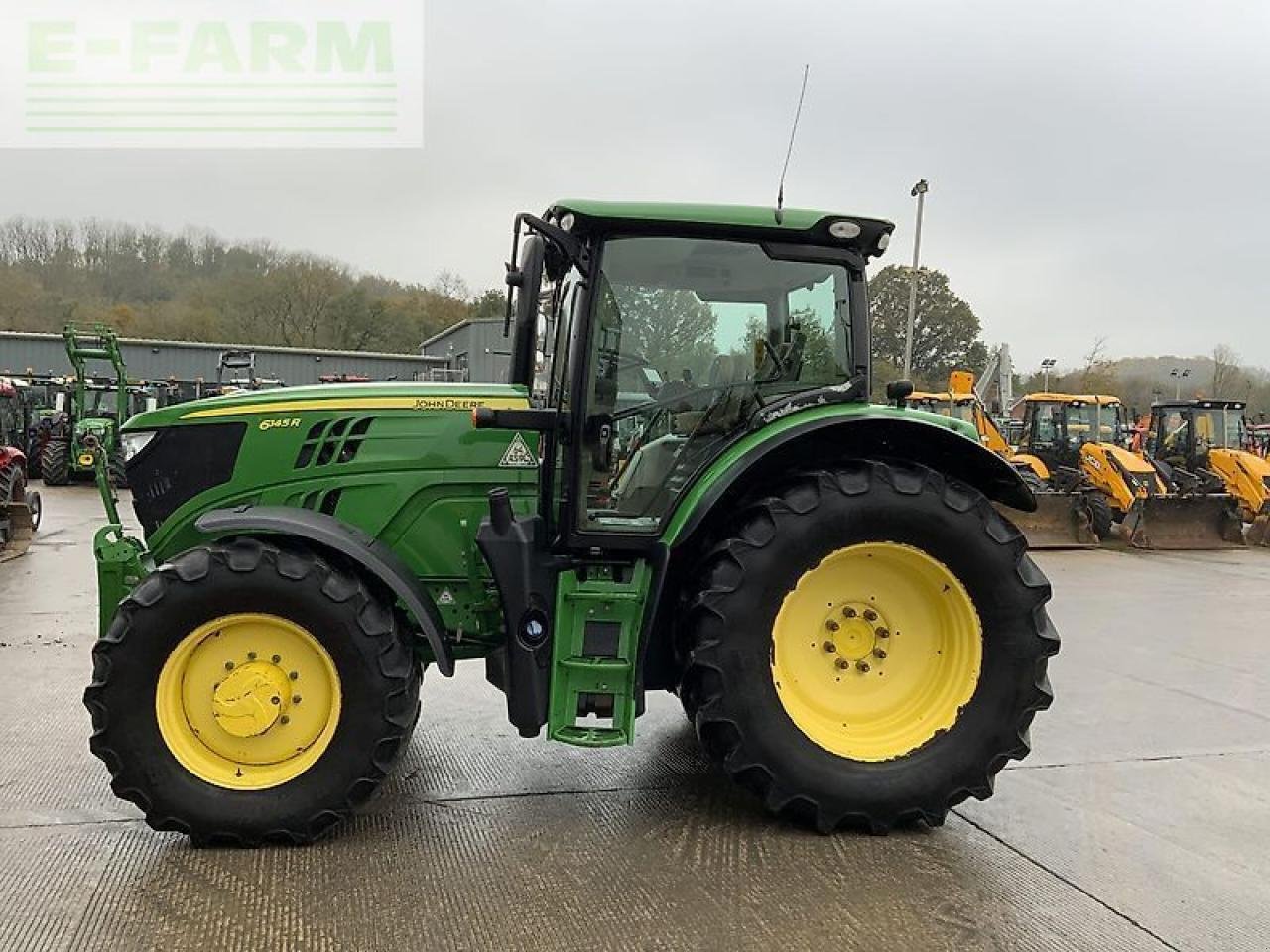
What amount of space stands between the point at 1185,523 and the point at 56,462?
20.2m

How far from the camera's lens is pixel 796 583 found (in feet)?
11.5

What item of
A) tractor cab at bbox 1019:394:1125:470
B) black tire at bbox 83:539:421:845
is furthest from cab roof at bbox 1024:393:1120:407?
black tire at bbox 83:539:421:845

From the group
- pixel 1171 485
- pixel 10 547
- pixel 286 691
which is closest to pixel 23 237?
pixel 10 547

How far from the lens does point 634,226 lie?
11.5 ft

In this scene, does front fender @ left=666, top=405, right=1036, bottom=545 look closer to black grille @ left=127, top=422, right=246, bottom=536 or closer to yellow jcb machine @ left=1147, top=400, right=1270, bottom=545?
black grille @ left=127, top=422, right=246, bottom=536

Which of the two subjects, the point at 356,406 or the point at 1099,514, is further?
the point at 1099,514

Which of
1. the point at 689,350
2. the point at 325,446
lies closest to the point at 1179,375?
the point at 689,350

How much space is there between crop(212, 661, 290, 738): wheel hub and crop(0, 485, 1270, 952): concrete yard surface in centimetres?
41

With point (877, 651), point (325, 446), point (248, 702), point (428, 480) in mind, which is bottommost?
point (248, 702)

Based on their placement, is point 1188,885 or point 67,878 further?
point 1188,885

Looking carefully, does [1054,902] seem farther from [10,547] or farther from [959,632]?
[10,547]

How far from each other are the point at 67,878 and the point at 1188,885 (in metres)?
3.58

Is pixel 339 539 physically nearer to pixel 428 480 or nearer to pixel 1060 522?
pixel 428 480

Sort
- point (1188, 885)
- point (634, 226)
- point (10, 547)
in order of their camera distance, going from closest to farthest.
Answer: point (1188, 885) < point (634, 226) < point (10, 547)
